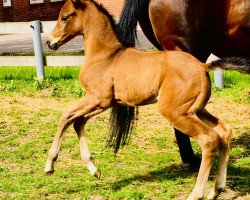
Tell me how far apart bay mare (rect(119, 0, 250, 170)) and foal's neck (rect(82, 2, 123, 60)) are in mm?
201

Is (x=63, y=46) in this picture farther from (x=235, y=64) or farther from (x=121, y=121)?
(x=235, y=64)

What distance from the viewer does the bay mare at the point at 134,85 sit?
13.0ft

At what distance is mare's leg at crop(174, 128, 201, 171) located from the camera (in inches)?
195

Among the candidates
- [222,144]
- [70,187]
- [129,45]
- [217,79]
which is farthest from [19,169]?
A: [217,79]

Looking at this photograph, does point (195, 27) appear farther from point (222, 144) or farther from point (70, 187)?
point (70, 187)

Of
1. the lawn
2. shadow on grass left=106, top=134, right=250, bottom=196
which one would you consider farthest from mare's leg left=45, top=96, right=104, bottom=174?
shadow on grass left=106, top=134, right=250, bottom=196

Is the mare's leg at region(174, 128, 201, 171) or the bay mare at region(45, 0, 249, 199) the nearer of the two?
the bay mare at region(45, 0, 249, 199)

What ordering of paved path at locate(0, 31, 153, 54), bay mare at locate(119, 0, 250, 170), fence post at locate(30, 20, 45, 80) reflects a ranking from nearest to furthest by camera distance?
bay mare at locate(119, 0, 250, 170), fence post at locate(30, 20, 45, 80), paved path at locate(0, 31, 153, 54)

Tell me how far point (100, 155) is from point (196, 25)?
5.39ft

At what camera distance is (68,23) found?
4.57 m

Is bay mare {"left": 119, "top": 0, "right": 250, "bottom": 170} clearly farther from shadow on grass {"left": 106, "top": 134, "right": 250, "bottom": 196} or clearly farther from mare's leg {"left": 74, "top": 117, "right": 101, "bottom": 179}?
mare's leg {"left": 74, "top": 117, "right": 101, "bottom": 179}

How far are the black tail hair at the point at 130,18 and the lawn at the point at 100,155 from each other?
1199 mm

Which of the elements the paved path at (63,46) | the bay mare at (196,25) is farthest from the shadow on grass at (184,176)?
the paved path at (63,46)

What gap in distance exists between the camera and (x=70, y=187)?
4504 mm
